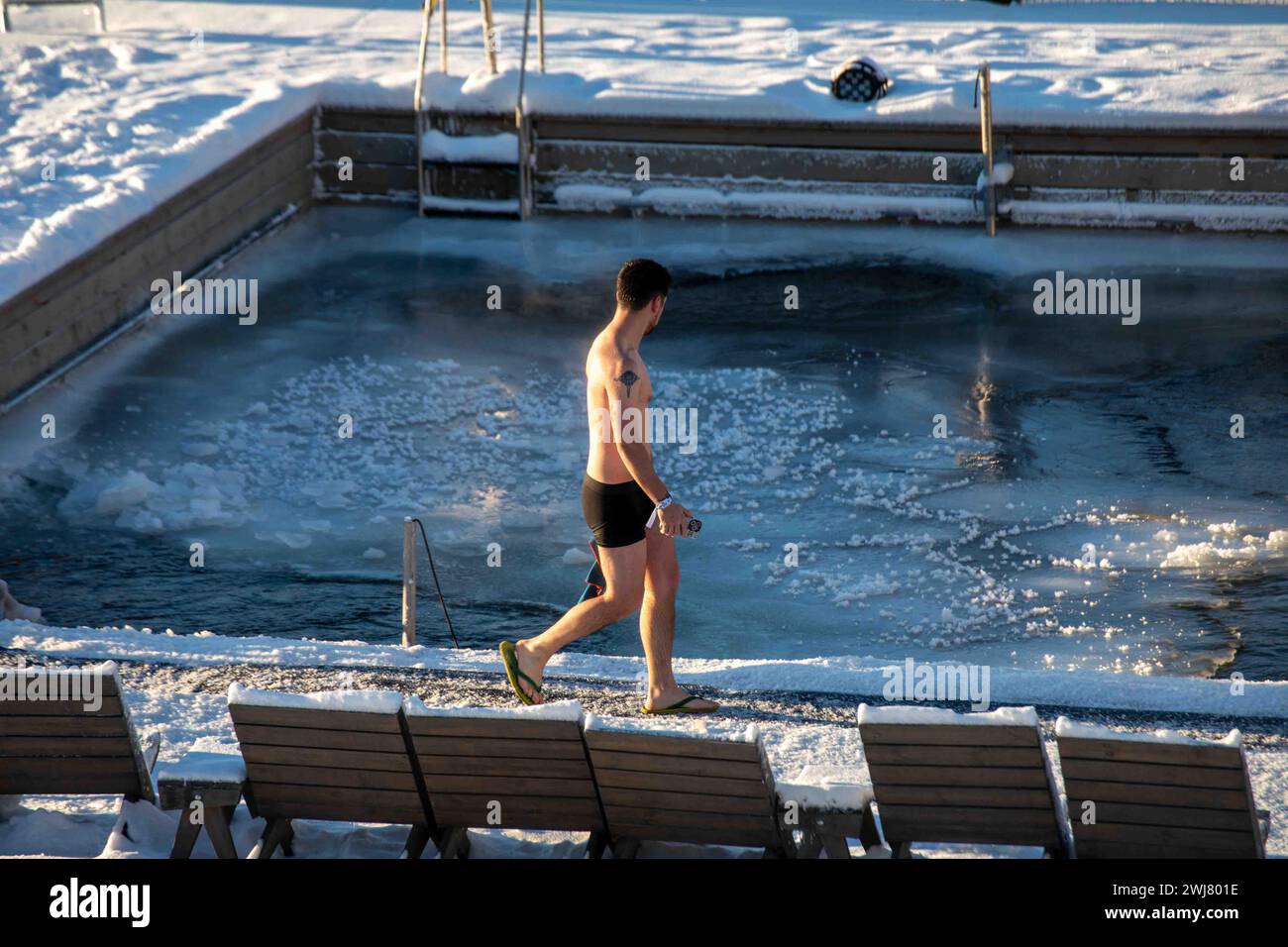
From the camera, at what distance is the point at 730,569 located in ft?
30.4

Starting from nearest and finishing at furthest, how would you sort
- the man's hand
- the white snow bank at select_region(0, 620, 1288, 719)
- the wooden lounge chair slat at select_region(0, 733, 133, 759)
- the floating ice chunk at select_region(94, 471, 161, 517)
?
1. the wooden lounge chair slat at select_region(0, 733, 133, 759)
2. the man's hand
3. the white snow bank at select_region(0, 620, 1288, 719)
4. the floating ice chunk at select_region(94, 471, 161, 517)

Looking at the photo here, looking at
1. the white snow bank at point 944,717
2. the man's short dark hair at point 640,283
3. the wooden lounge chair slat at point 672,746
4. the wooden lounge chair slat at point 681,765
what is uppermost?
the man's short dark hair at point 640,283

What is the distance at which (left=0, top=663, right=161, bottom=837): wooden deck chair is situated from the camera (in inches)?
201

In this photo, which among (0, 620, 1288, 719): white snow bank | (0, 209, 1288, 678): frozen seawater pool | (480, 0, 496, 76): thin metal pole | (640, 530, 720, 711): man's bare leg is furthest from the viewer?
(480, 0, 496, 76): thin metal pole

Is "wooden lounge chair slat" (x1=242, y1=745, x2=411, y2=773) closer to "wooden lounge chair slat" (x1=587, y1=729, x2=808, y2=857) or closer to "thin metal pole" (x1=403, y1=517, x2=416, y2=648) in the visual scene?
"wooden lounge chair slat" (x1=587, y1=729, x2=808, y2=857)

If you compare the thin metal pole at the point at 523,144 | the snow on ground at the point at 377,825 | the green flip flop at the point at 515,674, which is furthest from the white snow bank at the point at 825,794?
the thin metal pole at the point at 523,144

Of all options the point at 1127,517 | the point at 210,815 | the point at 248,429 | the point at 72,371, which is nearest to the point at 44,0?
the point at 72,371

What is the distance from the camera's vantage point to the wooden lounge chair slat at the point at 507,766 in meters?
5.06

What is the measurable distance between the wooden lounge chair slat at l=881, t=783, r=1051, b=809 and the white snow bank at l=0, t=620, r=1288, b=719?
64.5 inches

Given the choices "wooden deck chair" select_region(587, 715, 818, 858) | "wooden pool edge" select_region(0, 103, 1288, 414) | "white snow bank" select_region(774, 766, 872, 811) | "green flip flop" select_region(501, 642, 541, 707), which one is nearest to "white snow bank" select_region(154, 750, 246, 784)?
"wooden deck chair" select_region(587, 715, 818, 858)

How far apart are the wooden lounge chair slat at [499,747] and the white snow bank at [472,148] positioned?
1101cm

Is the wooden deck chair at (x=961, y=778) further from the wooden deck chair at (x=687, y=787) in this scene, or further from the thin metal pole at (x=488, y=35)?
the thin metal pole at (x=488, y=35)
